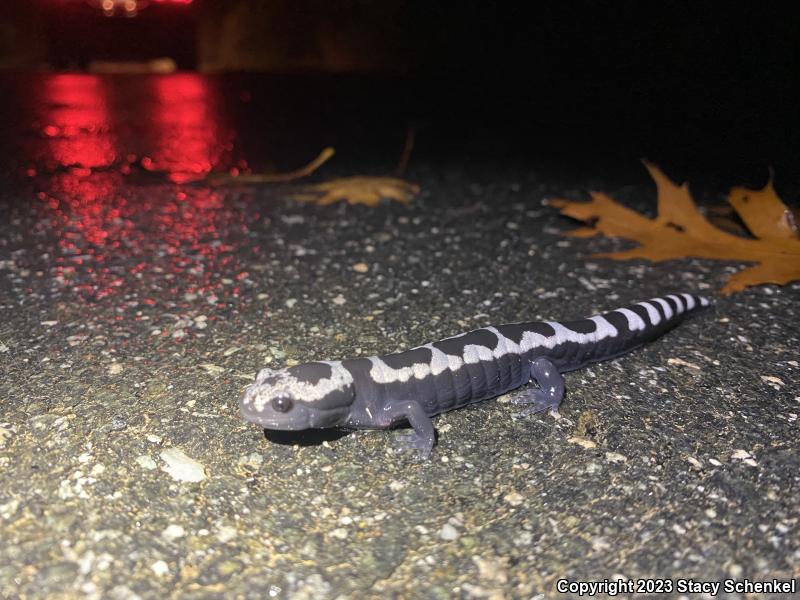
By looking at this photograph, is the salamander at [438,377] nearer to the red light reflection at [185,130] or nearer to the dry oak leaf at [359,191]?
the dry oak leaf at [359,191]

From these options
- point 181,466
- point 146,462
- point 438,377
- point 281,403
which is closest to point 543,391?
point 438,377

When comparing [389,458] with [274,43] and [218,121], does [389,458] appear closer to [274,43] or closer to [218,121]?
[218,121]

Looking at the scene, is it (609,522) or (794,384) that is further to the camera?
(794,384)

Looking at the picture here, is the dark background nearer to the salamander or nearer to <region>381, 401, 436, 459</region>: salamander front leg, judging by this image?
the salamander

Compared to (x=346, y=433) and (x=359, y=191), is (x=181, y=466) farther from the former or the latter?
(x=359, y=191)

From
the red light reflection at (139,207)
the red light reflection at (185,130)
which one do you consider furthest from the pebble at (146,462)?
the red light reflection at (185,130)

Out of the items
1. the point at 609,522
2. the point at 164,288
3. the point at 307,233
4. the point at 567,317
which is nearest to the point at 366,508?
the point at 609,522

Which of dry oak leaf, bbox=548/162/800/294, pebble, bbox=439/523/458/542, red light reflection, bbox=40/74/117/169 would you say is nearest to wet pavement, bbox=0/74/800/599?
pebble, bbox=439/523/458/542
